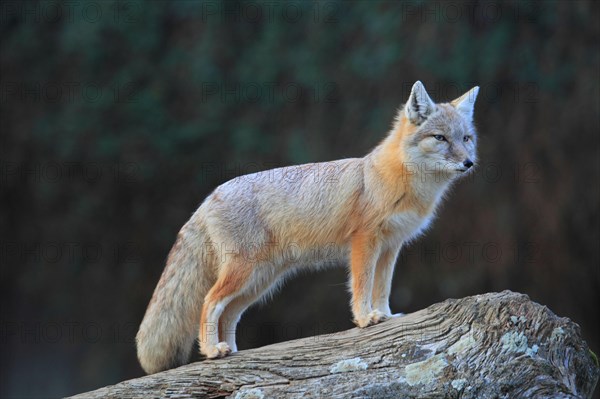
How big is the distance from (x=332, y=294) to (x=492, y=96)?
298 centimetres

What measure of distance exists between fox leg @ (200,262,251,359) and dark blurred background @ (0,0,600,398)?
3.97m

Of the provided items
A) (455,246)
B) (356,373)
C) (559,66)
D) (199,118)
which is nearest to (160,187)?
(199,118)

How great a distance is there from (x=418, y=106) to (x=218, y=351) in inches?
84.1

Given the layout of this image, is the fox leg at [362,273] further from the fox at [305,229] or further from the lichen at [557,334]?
the lichen at [557,334]

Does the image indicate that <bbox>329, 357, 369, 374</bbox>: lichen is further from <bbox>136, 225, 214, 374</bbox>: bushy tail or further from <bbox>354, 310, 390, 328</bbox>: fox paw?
<bbox>136, 225, 214, 374</bbox>: bushy tail

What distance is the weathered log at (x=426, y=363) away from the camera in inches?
159

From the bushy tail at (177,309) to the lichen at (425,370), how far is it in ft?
5.74

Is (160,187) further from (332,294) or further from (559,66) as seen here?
(559,66)

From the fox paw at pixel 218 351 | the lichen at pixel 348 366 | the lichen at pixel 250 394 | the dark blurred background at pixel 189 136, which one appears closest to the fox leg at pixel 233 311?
the fox paw at pixel 218 351

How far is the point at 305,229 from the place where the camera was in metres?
5.36

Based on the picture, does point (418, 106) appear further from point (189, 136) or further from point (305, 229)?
point (189, 136)

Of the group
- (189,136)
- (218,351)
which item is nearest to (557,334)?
(218,351)

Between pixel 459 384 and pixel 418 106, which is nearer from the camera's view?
pixel 459 384

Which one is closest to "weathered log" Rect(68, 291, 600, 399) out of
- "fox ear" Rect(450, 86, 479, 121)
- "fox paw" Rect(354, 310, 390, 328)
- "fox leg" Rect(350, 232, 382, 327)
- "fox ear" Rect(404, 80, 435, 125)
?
"fox paw" Rect(354, 310, 390, 328)
